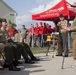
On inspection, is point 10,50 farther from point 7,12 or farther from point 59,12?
point 7,12

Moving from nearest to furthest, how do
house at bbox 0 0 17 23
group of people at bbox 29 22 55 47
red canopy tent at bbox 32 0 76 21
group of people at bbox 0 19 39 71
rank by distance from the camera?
group of people at bbox 0 19 39 71
red canopy tent at bbox 32 0 76 21
group of people at bbox 29 22 55 47
house at bbox 0 0 17 23

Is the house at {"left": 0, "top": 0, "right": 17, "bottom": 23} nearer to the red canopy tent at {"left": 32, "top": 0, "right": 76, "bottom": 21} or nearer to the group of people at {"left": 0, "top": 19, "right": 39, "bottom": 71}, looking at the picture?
the red canopy tent at {"left": 32, "top": 0, "right": 76, "bottom": 21}

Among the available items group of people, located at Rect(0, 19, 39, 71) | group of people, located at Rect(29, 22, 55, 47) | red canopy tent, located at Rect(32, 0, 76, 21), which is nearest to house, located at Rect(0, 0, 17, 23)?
group of people, located at Rect(29, 22, 55, 47)

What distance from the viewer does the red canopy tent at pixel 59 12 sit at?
1647cm

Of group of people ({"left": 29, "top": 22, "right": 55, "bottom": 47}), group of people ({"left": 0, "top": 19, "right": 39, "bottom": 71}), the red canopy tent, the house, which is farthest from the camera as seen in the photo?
the house

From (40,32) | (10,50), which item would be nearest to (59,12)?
(40,32)

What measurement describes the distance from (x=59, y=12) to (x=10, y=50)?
8.46 metres

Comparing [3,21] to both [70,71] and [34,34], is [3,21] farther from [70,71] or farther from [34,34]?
[34,34]

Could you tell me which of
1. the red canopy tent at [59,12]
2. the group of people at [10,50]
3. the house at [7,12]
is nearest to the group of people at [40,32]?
the red canopy tent at [59,12]

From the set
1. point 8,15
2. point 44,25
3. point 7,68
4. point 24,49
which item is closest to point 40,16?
point 44,25

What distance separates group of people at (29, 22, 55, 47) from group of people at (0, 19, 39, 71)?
424 inches

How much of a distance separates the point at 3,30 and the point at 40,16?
28.2 feet

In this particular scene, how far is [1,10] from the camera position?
6406cm

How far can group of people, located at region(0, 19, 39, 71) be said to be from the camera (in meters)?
8.88
